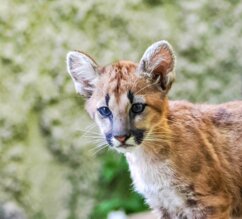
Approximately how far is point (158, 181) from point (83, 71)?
2.36 feet

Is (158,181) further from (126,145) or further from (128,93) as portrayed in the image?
(128,93)

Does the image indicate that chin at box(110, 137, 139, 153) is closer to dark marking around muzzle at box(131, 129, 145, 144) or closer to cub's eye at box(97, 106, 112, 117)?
dark marking around muzzle at box(131, 129, 145, 144)

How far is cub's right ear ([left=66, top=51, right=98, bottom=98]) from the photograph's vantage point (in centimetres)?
487

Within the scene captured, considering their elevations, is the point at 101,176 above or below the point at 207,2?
below

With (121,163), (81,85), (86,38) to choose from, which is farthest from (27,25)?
(81,85)

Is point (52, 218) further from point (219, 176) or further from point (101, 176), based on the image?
point (219, 176)

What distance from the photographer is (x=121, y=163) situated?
7.28 m

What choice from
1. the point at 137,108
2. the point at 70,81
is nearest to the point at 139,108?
the point at 137,108

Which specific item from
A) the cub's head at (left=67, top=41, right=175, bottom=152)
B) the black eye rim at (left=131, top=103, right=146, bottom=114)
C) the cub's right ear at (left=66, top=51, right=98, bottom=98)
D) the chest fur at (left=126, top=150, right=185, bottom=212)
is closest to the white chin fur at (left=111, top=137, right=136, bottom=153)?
the cub's head at (left=67, top=41, right=175, bottom=152)

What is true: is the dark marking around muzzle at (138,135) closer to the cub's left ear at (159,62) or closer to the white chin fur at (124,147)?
the white chin fur at (124,147)

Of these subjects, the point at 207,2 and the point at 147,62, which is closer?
the point at 147,62

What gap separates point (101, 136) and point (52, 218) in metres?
2.49

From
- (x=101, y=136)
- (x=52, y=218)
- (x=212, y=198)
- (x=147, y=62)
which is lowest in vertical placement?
(x=52, y=218)

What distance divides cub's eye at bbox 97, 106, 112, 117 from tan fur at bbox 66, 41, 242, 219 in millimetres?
35
